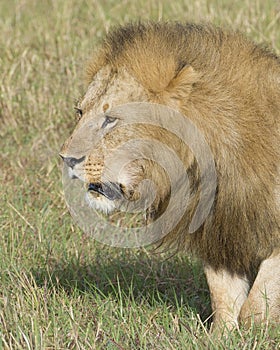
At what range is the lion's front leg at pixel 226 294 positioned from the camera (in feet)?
12.1

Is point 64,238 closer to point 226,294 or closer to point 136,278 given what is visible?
point 136,278

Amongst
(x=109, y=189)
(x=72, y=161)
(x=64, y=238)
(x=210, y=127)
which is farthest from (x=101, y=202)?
(x=64, y=238)

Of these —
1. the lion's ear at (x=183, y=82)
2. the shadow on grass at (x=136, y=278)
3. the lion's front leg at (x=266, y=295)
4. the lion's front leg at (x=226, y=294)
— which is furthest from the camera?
the shadow on grass at (x=136, y=278)

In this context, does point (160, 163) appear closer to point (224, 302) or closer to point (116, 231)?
point (224, 302)

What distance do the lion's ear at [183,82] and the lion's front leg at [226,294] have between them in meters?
0.82

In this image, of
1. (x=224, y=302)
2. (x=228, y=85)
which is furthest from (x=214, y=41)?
(x=224, y=302)

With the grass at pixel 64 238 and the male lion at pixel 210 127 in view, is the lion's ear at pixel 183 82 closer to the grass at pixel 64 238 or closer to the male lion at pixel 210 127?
the male lion at pixel 210 127

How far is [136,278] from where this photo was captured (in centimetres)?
433

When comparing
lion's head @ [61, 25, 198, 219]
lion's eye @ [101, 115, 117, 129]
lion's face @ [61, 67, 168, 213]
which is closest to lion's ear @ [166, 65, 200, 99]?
lion's head @ [61, 25, 198, 219]

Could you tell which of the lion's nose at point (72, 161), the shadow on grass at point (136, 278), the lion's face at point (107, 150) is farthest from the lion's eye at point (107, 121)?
the shadow on grass at point (136, 278)

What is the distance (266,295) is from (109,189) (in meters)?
0.68

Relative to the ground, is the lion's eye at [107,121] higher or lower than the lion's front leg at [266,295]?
higher

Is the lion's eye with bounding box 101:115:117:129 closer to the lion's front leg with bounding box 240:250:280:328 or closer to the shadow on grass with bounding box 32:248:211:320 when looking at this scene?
the lion's front leg with bounding box 240:250:280:328

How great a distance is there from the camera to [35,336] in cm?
316
